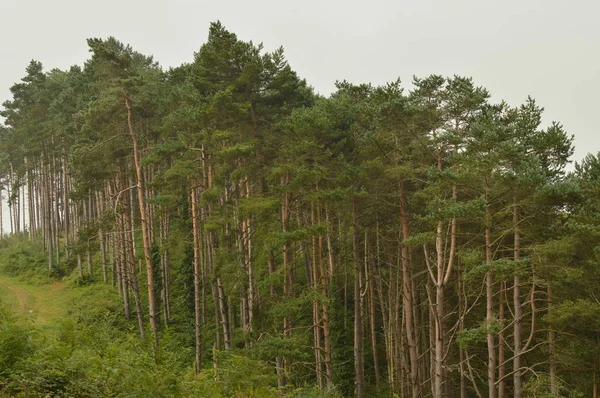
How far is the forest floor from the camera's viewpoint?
88.6 ft

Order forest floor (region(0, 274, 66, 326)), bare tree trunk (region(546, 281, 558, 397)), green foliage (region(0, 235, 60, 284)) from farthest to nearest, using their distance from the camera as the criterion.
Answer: green foliage (region(0, 235, 60, 284))
forest floor (region(0, 274, 66, 326))
bare tree trunk (region(546, 281, 558, 397))

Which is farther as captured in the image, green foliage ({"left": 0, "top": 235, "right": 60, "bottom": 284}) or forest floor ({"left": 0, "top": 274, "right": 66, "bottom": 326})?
green foliage ({"left": 0, "top": 235, "right": 60, "bottom": 284})

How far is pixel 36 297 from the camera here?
3158 cm

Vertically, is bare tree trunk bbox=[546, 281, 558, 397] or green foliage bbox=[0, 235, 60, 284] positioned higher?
green foliage bbox=[0, 235, 60, 284]

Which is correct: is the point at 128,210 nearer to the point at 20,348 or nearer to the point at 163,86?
the point at 163,86

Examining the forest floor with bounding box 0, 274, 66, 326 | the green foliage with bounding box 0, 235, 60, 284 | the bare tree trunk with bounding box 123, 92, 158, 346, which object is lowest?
the forest floor with bounding box 0, 274, 66, 326

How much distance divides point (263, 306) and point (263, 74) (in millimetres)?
9591

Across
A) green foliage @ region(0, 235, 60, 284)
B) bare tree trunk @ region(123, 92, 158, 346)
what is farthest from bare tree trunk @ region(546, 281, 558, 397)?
green foliage @ region(0, 235, 60, 284)

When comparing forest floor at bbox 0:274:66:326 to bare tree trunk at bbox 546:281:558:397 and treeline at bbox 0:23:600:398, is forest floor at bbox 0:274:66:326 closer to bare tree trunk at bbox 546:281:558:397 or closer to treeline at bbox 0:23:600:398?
treeline at bbox 0:23:600:398

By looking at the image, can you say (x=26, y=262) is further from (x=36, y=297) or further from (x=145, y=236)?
(x=145, y=236)

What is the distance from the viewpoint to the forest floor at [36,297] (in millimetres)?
27016

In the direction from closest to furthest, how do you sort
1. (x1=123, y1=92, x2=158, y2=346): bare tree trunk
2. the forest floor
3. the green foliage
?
(x1=123, y1=92, x2=158, y2=346): bare tree trunk → the forest floor → the green foliage

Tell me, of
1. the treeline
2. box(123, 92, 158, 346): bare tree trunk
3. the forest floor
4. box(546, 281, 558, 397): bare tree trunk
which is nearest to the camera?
box(546, 281, 558, 397): bare tree trunk

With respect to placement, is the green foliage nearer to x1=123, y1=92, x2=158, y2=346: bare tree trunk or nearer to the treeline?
the treeline
